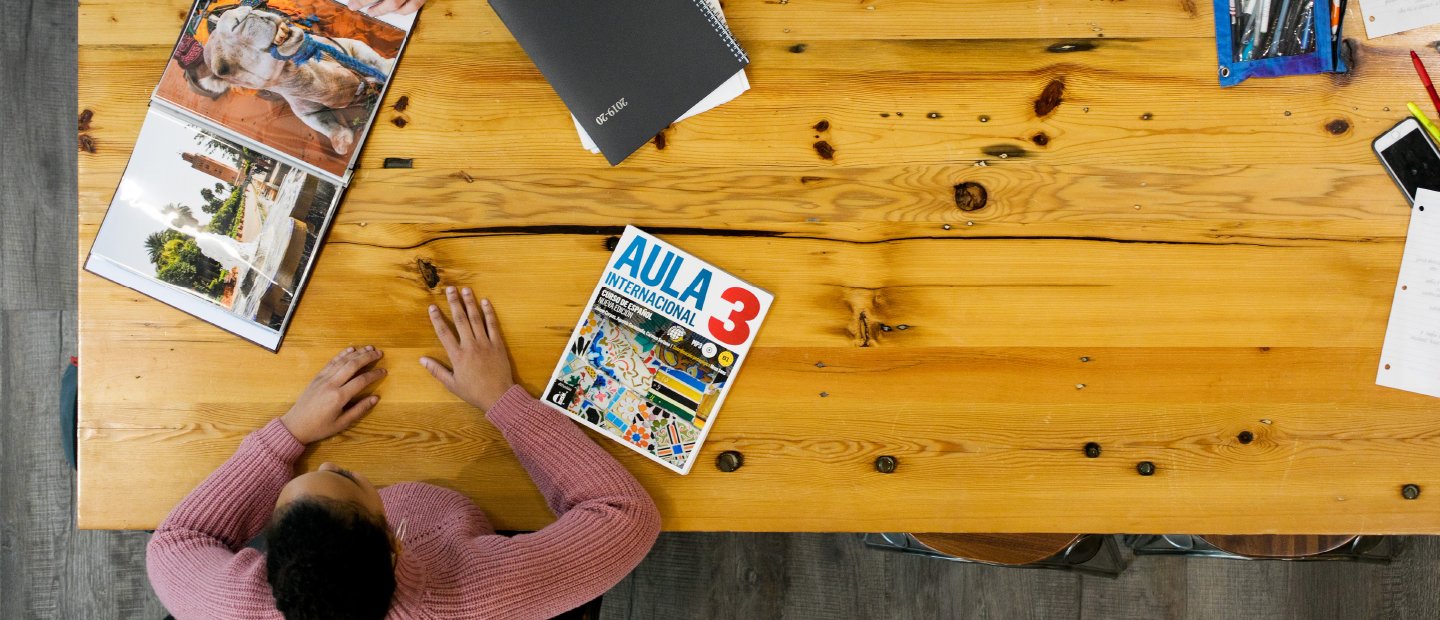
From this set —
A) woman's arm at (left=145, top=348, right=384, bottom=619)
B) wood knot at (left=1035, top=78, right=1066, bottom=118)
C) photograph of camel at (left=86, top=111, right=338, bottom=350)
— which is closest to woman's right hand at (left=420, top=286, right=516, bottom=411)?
woman's arm at (left=145, top=348, right=384, bottom=619)

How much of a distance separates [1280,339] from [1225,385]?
0.11 m

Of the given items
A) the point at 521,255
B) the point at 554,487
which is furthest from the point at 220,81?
the point at 554,487

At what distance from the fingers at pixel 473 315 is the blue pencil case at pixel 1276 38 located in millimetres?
1181

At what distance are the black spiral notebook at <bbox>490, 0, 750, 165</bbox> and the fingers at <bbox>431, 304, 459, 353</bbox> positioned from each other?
35 cm

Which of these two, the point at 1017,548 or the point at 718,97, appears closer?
the point at 718,97

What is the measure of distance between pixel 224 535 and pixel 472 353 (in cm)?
44

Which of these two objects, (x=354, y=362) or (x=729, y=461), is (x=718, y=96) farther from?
(x=354, y=362)

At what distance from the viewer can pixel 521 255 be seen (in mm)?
1170

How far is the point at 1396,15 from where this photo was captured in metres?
1.15

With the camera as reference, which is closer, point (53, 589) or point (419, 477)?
point (419, 477)

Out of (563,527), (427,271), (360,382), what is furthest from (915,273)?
(360,382)

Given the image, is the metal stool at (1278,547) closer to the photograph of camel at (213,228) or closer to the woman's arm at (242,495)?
the woman's arm at (242,495)

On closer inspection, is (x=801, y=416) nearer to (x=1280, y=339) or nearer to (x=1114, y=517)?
(x=1114, y=517)

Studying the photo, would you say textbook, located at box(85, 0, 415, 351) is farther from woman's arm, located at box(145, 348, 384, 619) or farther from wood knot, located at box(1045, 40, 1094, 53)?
wood knot, located at box(1045, 40, 1094, 53)
